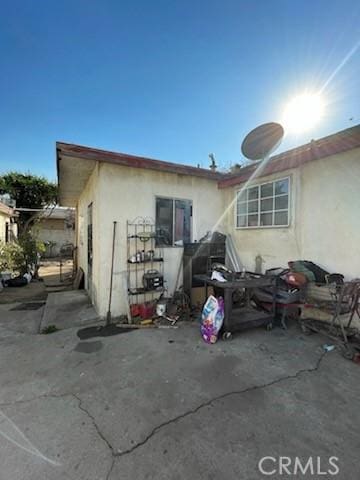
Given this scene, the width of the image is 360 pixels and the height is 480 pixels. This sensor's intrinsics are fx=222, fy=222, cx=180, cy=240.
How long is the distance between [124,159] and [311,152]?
11.4 feet

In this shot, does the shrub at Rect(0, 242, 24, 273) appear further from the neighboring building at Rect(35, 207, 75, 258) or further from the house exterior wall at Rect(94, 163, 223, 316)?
the neighboring building at Rect(35, 207, 75, 258)

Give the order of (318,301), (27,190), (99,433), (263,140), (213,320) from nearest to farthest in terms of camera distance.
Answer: (99,433), (213,320), (318,301), (263,140), (27,190)

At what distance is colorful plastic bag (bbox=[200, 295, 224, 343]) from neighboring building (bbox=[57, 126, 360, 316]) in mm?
1815

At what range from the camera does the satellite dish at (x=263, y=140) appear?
485 centimetres

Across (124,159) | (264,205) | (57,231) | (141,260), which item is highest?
(124,159)

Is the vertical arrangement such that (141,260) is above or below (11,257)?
above

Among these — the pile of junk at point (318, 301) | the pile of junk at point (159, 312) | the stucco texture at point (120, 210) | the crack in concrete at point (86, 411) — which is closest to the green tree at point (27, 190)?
the stucco texture at point (120, 210)

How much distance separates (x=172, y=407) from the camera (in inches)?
83.7

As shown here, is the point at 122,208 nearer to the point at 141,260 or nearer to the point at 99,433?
the point at 141,260

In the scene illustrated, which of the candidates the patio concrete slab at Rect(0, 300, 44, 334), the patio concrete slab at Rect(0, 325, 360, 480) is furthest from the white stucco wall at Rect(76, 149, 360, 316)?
the patio concrete slab at Rect(0, 325, 360, 480)

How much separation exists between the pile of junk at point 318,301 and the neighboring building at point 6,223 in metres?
10.7

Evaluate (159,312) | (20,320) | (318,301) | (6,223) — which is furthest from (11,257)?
(318,301)

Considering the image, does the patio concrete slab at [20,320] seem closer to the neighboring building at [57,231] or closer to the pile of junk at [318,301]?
the pile of junk at [318,301]

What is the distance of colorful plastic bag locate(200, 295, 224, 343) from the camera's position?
3.48 meters
